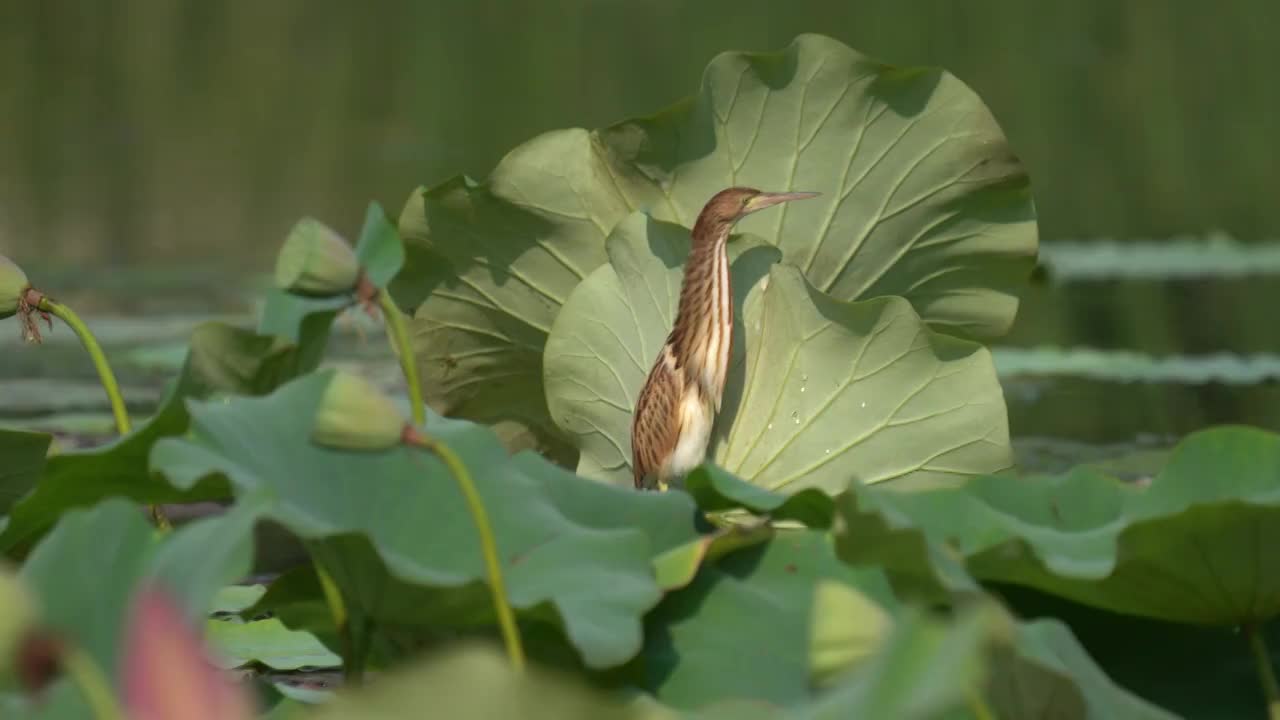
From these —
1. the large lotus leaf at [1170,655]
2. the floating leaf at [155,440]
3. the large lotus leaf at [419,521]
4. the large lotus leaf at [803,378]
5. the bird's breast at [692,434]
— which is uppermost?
the large lotus leaf at [419,521]

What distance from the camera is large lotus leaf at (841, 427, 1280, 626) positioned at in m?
1.57

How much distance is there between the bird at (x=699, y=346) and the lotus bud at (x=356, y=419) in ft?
4.47

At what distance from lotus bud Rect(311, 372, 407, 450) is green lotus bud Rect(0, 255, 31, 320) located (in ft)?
2.60

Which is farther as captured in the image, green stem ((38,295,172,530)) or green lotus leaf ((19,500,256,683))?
green stem ((38,295,172,530))

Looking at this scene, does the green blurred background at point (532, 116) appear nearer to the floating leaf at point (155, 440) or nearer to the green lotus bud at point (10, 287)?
the floating leaf at point (155, 440)

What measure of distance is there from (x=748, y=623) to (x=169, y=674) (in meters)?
0.97

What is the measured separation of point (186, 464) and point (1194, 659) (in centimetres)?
103

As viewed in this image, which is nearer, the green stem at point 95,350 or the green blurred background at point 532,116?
the green stem at point 95,350

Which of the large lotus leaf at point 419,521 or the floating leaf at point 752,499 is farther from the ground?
the large lotus leaf at point 419,521

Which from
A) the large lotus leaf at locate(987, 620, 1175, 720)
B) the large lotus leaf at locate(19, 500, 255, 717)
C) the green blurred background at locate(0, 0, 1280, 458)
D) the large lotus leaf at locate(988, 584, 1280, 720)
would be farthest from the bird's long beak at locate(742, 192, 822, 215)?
the green blurred background at locate(0, 0, 1280, 458)

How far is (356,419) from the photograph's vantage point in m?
1.40

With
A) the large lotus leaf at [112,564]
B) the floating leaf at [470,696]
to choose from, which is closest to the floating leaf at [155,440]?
the large lotus leaf at [112,564]

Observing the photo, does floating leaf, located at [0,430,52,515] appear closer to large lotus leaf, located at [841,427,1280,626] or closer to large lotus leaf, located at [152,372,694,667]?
large lotus leaf, located at [152,372,694,667]

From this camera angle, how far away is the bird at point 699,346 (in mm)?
2758
